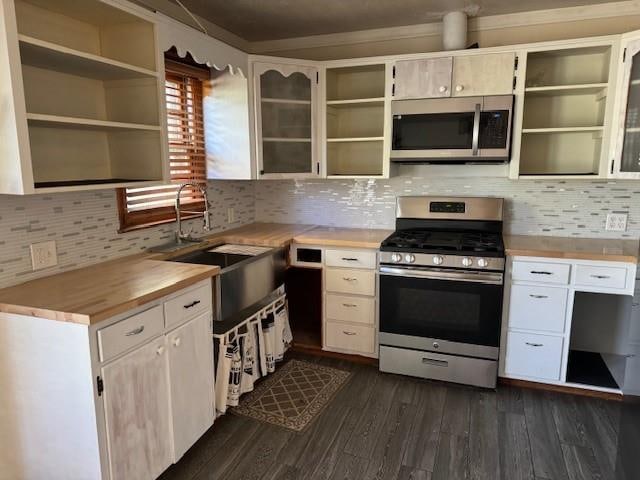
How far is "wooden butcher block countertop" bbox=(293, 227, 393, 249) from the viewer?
2.93m

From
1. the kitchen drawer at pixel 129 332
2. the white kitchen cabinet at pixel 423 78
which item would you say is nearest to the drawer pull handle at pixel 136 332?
the kitchen drawer at pixel 129 332

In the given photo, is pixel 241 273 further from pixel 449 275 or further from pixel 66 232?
pixel 449 275

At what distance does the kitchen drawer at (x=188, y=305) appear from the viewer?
1.88m

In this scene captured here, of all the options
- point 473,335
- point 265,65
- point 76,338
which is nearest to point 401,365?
point 473,335

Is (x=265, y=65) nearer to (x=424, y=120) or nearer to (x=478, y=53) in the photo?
(x=424, y=120)

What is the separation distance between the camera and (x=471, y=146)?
2.81 meters

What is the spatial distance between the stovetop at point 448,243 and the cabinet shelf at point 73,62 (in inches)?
66.8

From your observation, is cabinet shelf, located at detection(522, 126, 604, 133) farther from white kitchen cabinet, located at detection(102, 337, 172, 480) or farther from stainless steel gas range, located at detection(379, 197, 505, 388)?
white kitchen cabinet, located at detection(102, 337, 172, 480)

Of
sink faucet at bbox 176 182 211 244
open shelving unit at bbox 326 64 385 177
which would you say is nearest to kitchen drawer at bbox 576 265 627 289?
open shelving unit at bbox 326 64 385 177

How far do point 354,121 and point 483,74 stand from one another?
3.32ft

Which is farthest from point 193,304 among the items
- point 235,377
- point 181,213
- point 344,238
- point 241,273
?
point 344,238

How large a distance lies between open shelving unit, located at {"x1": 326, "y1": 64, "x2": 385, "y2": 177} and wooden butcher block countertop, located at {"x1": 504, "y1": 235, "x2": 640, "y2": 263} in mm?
1058

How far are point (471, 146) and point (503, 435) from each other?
5.58 ft

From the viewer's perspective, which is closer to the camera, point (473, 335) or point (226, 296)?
point (226, 296)
